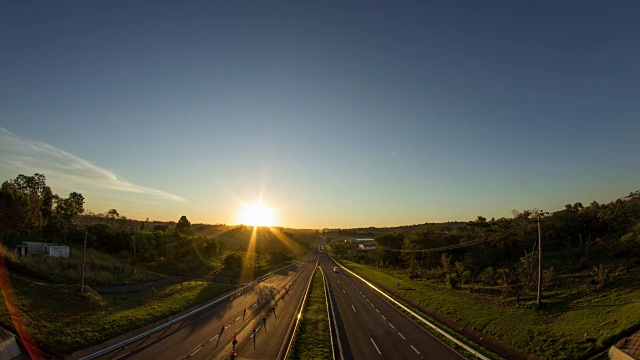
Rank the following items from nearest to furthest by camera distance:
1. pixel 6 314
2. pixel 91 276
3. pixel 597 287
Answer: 1. pixel 6 314
2. pixel 597 287
3. pixel 91 276

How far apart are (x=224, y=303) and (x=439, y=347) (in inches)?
1135

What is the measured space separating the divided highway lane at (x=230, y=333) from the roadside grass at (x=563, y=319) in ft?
58.4

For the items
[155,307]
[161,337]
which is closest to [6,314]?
[161,337]

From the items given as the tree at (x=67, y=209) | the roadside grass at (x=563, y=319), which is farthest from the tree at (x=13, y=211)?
the roadside grass at (x=563, y=319)

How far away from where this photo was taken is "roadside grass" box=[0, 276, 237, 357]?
22.6 metres

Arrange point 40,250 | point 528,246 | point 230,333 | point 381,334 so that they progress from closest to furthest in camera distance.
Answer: point 230,333
point 381,334
point 40,250
point 528,246

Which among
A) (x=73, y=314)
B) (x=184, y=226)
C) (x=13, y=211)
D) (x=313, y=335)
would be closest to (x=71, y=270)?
(x=13, y=211)

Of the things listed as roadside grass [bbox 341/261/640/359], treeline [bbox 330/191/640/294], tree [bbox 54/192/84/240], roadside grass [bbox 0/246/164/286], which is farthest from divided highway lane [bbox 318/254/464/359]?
tree [bbox 54/192/84/240]

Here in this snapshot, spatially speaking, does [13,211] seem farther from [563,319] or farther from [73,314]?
[563,319]

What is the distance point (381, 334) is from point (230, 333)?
13.2 metres

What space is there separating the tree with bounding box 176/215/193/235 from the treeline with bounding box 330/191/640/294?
7078 centimetres

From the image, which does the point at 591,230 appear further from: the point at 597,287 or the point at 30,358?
the point at 30,358

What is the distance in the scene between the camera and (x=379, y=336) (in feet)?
94.1

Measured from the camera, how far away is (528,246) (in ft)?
202
